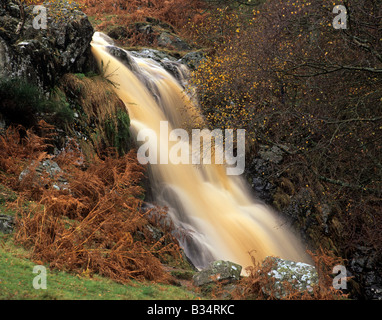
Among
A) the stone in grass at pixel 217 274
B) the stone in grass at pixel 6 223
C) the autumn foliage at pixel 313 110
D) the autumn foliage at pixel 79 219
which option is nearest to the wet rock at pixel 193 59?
the autumn foliage at pixel 313 110

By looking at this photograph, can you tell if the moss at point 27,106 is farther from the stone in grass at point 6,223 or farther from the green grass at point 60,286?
the green grass at point 60,286

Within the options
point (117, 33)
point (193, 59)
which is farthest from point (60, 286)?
point (117, 33)

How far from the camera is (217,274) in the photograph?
4.94 metres

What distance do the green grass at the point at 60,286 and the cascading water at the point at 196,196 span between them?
3.46 meters

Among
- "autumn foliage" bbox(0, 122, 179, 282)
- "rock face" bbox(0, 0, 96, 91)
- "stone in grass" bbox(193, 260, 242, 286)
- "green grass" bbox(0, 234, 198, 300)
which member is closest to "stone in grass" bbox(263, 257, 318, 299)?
"stone in grass" bbox(193, 260, 242, 286)

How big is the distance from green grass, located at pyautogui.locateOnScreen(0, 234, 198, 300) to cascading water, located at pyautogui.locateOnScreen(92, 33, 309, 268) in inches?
136

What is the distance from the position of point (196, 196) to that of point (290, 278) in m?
5.65

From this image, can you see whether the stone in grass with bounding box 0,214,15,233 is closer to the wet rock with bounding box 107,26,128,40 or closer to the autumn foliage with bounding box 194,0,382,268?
the autumn foliage with bounding box 194,0,382,268

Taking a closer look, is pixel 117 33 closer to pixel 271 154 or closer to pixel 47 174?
pixel 271 154

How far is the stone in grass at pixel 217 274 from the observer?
495 centimetres

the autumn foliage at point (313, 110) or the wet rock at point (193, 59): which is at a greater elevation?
the wet rock at point (193, 59)

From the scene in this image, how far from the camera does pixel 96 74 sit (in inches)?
382

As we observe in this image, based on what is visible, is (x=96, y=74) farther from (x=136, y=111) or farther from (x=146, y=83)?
(x=146, y=83)
